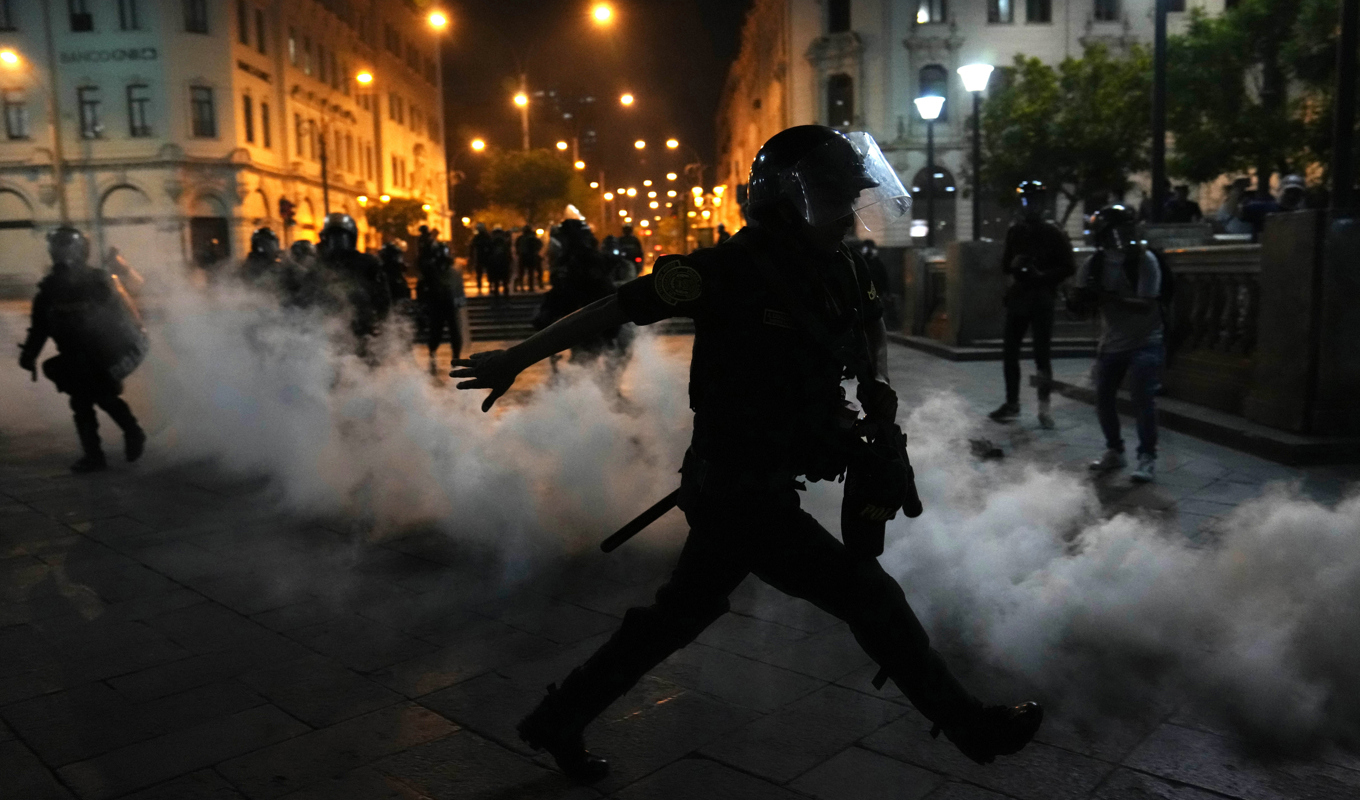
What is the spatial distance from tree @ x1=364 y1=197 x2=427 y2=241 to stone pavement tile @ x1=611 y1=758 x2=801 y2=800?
→ 168ft

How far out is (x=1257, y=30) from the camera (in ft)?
101

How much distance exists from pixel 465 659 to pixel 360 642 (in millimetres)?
499

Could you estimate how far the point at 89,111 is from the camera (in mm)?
42062

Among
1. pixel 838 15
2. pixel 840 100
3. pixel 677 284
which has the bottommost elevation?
pixel 677 284

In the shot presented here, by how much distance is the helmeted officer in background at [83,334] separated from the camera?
802 cm

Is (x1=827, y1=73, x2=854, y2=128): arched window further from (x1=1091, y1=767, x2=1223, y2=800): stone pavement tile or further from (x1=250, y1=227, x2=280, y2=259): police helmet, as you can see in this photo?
(x1=1091, y1=767, x2=1223, y2=800): stone pavement tile

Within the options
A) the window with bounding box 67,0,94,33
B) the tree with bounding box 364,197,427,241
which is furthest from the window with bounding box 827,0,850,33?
the window with bounding box 67,0,94,33

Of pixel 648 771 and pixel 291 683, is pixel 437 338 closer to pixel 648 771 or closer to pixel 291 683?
pixel 291 683

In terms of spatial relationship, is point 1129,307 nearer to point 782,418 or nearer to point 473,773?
point 782,418

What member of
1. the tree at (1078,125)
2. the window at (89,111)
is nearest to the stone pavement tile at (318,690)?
the tree at (1078,125)

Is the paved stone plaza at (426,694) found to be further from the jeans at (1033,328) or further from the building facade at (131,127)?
the building facade at (131,127)

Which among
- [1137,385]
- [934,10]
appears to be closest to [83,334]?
[1137,385]

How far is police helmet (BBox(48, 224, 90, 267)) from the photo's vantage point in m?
8.05

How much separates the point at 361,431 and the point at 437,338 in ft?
21.9
